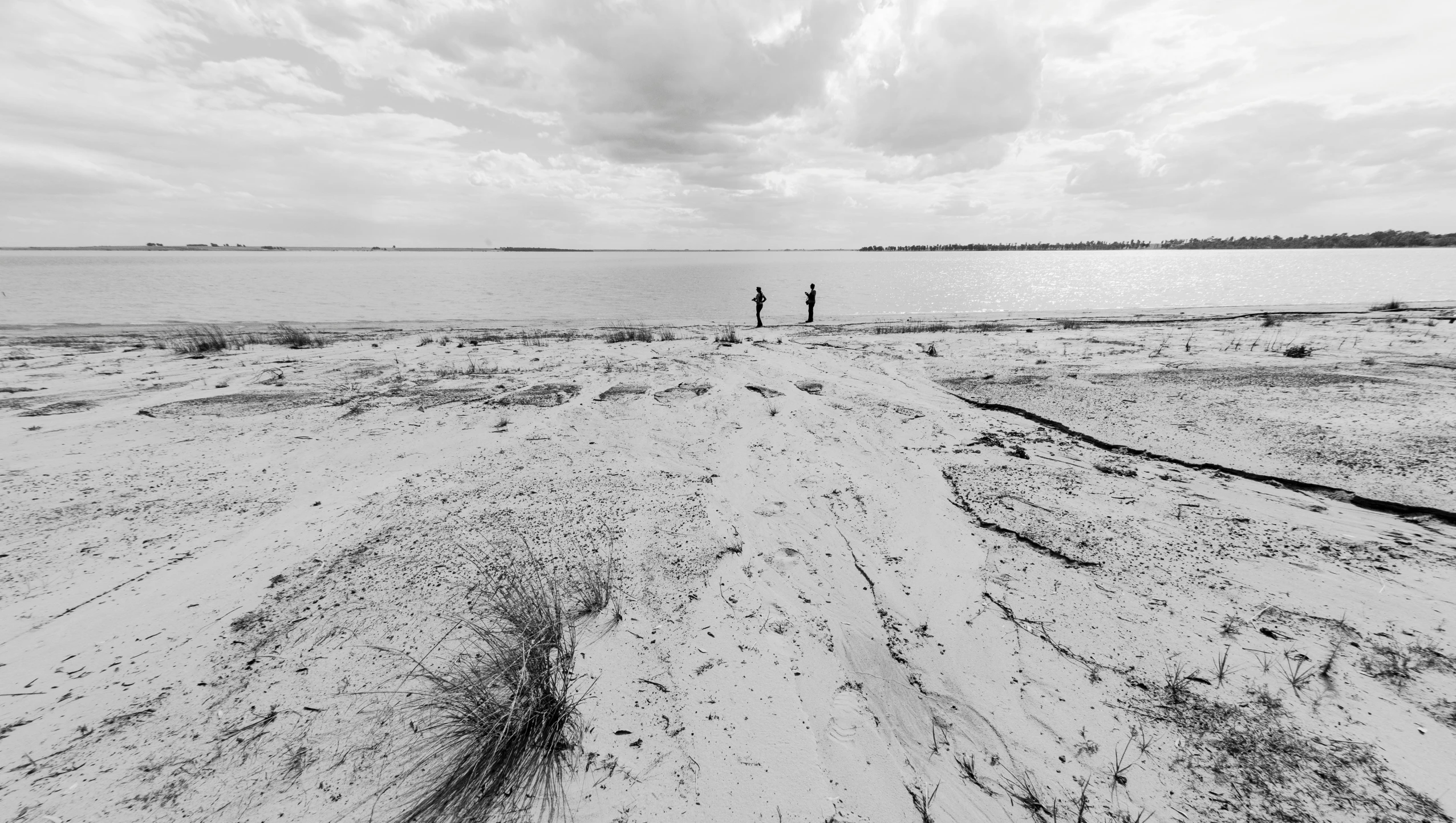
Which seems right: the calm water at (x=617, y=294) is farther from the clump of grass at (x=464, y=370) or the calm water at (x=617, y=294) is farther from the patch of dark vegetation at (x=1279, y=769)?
the patch of dark vegetation at (x=1279, y=769)

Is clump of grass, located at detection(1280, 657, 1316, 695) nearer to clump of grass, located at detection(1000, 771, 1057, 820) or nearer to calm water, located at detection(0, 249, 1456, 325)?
clump of grass, located at detection(1000, 771, 1057, 820)

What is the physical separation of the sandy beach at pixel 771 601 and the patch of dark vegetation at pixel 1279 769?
15 millimetres

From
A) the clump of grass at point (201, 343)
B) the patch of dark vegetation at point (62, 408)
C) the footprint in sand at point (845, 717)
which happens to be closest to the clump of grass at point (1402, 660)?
the footprint in sand at point (845, 717)

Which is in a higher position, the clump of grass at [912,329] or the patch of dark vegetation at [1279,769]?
the clump of grass at [912,329]

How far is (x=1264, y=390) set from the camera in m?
8.03

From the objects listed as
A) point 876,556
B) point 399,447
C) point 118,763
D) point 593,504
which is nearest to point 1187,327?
point 876,556

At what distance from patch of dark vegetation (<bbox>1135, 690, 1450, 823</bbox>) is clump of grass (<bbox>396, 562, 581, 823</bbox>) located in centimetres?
300

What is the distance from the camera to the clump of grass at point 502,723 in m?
2.24

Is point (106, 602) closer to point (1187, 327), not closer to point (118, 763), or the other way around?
point (118, 763)

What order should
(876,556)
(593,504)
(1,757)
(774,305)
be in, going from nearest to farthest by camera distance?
(1,757), (876,556), (593,504), (774,305)

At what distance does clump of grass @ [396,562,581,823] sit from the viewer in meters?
2.24

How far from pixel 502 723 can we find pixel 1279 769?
3.66 m

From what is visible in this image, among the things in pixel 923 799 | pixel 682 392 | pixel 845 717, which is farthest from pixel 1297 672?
pixel 682 392

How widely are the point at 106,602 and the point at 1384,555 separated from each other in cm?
934
